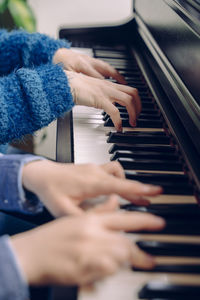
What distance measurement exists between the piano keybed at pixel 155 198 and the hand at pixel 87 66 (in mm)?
57

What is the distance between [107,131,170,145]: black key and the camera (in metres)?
0.79

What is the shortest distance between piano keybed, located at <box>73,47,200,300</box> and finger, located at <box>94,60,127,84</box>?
1.2 inches

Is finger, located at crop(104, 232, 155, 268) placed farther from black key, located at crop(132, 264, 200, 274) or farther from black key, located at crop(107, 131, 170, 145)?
black key, located at crop(107, 131, 170, 145)

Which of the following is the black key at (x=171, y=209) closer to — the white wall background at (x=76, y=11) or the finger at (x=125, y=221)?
the finger at (x=125, y=221)

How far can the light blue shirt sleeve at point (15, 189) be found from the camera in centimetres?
60

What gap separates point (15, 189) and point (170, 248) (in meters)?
0.28

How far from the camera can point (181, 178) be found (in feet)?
2.19

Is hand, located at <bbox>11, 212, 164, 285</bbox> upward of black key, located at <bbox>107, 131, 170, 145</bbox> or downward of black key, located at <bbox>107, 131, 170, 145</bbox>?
downward

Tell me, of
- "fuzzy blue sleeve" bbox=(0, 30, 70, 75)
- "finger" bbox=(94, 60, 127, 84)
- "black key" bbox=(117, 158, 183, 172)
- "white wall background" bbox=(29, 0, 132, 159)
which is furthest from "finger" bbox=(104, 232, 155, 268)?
"white wall background" bbox=(29, 0, 132, 159)

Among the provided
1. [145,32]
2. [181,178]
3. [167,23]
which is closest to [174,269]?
[181,178]

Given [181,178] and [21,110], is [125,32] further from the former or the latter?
[181,178]

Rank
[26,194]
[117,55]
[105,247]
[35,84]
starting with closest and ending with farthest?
[105,247], [26,194], [35,84], [117,55]

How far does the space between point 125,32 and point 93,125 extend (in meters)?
0.54

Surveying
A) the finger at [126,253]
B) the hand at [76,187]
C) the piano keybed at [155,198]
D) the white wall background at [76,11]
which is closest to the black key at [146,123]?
the piano keybed at [155,198]
